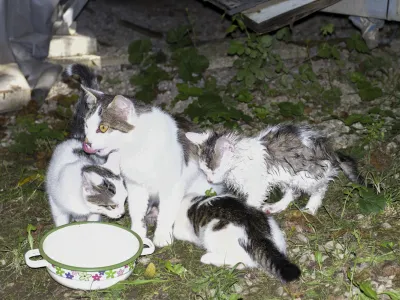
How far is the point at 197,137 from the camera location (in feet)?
15.9

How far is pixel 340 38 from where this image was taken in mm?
7926

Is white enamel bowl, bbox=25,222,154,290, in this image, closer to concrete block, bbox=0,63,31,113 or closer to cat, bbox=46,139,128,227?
cat, bbox=46,139,128,227

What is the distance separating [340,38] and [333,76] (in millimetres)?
838

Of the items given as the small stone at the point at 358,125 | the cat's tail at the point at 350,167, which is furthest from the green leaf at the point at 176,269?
the small stone at the point at 358,125

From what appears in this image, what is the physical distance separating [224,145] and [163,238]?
860mm

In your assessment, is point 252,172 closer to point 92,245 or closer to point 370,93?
point 92,245

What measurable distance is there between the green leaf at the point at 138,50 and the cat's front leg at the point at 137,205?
275 centimetres

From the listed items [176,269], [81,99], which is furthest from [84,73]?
[176,269]

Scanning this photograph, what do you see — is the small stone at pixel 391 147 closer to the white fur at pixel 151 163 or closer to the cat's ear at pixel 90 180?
the white fur at pixel 151 163

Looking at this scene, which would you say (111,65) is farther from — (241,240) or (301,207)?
(241,240)

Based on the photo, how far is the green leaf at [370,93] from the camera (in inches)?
265

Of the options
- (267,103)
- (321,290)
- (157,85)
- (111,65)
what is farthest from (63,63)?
(321,290)

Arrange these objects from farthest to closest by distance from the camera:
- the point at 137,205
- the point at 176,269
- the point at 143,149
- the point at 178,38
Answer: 1. the point at 178,38
2. the point at 137,205
3. the point at 143,149
4. the point at 176,269

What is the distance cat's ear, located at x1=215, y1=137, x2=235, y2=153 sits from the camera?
478 centimetres
